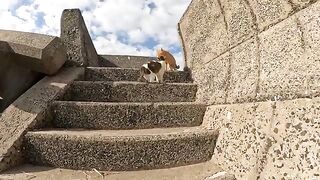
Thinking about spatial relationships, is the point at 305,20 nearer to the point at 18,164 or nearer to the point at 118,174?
the point at 118,174

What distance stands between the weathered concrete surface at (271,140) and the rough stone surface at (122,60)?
3464mm

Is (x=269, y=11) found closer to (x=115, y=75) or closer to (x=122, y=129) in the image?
(x=122, y=129)

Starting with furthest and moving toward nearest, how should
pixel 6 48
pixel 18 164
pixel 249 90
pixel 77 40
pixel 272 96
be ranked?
1. pixel 77 40
2. pixel 6 48
3. pixel 18 164
4. pixel 249 90
5. pixel 272 96

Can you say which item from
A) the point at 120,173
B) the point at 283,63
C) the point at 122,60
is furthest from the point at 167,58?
the point at 283,63

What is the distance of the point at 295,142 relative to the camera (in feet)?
4.05

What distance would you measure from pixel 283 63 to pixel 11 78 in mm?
2252

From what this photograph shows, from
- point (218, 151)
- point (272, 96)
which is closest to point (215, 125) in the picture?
point (218, 151)

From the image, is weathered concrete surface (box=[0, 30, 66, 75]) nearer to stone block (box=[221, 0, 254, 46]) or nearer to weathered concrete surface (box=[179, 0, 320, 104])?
weathered concrete surface (box=[179, 0, 320, 104])

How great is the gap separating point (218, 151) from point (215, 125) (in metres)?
0.23

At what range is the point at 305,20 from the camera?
139cm

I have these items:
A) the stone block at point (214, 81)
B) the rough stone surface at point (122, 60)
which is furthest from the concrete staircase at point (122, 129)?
the rough stone surface at point (122, 60)

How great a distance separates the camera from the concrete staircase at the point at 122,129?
187 cm

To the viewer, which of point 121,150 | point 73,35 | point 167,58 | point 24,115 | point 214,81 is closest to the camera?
point 121,150

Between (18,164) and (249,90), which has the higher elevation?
(249,90)
